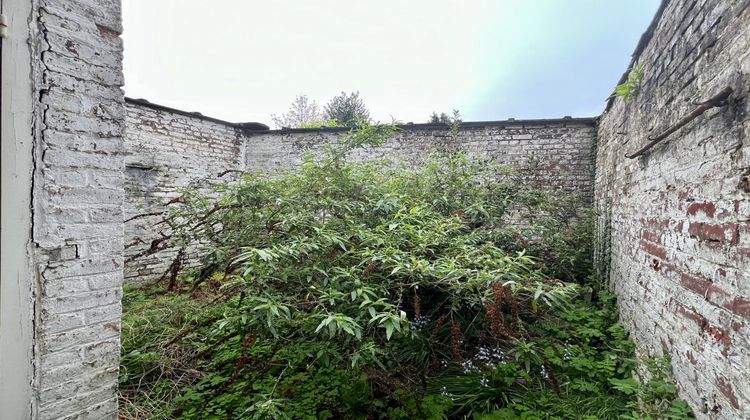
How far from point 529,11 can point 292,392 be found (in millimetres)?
5745

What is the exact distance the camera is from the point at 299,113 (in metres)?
23.3

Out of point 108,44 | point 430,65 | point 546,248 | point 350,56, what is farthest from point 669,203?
point 350,56

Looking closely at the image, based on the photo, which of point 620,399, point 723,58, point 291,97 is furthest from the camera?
point 291,97

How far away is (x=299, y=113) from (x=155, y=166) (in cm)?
1841

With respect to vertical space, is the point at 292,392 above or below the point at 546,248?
below

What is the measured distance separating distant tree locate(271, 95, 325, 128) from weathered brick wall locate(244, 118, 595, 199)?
650 inches

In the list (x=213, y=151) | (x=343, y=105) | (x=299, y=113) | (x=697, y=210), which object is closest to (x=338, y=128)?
(x=213, y=151)

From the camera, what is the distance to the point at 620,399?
8.35ft

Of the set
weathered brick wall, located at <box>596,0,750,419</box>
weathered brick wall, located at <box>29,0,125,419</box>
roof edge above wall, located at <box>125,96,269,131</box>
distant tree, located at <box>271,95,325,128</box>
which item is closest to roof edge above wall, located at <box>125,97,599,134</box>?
roof edge above wall, located at <box>125,96,269,131</box>

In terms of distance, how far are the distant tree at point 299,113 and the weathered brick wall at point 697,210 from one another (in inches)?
851

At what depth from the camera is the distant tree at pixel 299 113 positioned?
901 inches

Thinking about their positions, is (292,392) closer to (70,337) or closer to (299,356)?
(299,356)

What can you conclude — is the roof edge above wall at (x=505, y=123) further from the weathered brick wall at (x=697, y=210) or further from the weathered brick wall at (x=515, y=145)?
the weathered brick wall at (x=697, y=210)

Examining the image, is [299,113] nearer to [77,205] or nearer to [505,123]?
[505,123]
